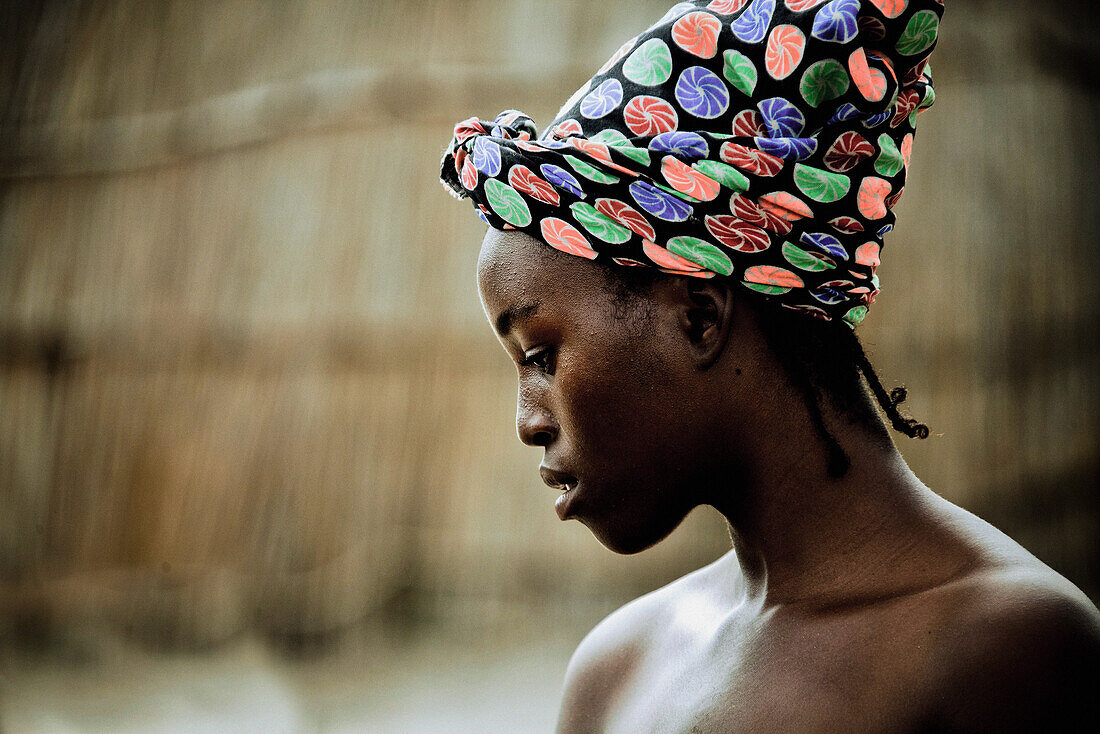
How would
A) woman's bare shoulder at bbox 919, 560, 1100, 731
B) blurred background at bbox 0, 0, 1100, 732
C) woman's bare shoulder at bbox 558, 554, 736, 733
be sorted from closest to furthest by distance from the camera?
woman's bare shoulder at bbox 919, 560, 1100, 731 → woman's bare shoulder at bbox 558, 554, 736, 733 → blurred background at bbox 0, 0, 1100, 732

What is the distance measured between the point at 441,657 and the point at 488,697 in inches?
6.0

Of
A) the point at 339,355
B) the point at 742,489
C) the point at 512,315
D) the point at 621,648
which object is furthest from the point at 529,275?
the point at 339,355

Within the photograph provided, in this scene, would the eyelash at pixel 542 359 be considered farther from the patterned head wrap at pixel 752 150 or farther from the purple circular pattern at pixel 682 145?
the purple circular pattern at pixel 682 145

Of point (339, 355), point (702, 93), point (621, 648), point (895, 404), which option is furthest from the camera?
point (339, 355)

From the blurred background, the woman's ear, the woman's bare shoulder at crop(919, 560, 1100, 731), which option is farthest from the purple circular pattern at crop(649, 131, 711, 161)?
the blurred background

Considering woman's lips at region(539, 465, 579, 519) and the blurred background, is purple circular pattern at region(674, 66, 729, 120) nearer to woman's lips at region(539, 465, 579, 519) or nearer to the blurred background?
woman's lips at region(539, 465, 579, 519)

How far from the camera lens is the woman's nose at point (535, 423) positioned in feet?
2.83

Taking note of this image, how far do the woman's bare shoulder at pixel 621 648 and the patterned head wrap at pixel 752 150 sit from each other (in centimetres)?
36

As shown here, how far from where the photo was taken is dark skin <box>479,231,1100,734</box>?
2.53 feet

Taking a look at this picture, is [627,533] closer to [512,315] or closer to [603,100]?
[512,315]

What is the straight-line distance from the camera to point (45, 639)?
2.15 m

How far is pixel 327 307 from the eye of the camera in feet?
7.24

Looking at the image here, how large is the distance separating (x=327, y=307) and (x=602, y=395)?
4.87 feet

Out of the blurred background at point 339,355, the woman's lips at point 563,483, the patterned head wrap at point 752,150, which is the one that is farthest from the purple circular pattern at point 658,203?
the blurred background at point 339,355
